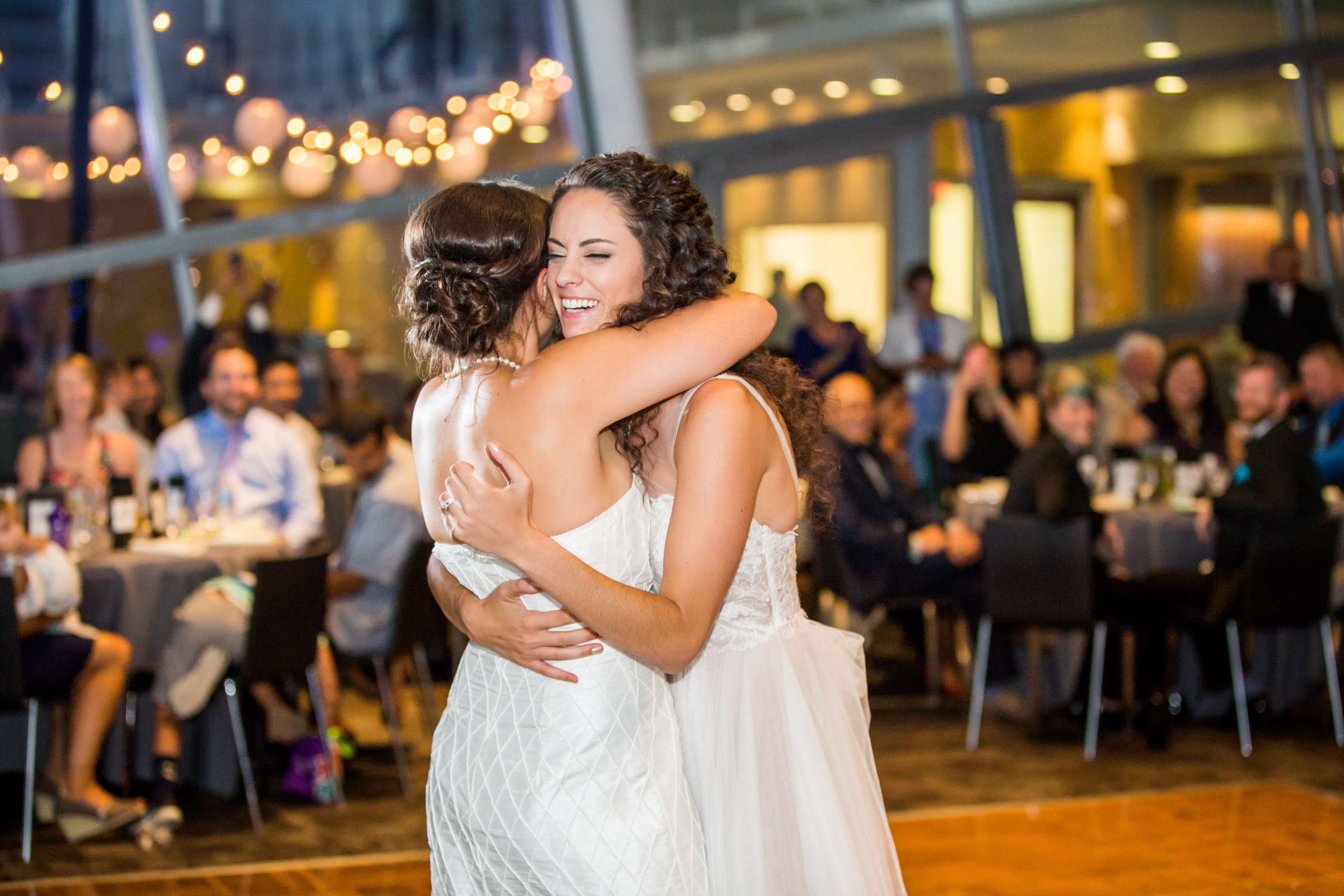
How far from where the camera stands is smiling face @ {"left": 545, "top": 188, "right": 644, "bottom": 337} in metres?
1.90

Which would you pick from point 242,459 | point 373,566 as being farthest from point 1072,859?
point 242,459

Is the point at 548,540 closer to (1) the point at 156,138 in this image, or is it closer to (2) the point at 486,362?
(2) the point at 486,362

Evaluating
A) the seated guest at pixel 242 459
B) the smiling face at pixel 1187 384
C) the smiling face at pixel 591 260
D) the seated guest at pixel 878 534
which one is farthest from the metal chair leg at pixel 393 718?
the smiling face at pixel 1187 384

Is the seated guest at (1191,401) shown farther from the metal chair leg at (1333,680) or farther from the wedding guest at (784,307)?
the wedding guest at (784,307)

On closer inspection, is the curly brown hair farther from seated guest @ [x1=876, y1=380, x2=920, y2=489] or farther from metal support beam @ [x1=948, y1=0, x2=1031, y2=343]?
metal support beam @ [x1=948, y1=0, x2=1031, y2=343]

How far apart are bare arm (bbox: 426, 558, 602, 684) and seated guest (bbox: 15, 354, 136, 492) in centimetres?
443

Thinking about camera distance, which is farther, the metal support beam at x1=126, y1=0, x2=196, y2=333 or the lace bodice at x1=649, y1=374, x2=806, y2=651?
the metal support beam at x1=126, y1=0, x2=196, y2=333

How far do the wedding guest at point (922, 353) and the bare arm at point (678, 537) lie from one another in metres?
6.24

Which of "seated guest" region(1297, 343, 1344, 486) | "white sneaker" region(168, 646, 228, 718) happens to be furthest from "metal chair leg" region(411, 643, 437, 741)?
"seated guest" region(1297, 343, 1344, 486)

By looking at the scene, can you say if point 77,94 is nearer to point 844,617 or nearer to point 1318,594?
point 844,617

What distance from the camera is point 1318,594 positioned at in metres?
5.47

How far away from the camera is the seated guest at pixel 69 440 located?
591 cm

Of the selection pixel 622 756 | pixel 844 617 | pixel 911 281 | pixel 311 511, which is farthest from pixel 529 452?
pixel 911 281

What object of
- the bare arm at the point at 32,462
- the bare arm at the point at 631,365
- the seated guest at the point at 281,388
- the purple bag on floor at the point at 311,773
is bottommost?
the purple bag on floor at the point at 311,773
